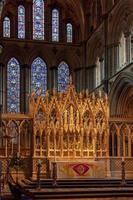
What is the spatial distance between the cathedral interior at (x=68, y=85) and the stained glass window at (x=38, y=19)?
7 centimetres

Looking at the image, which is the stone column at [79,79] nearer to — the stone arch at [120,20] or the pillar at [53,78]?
the pillar at [53,78]

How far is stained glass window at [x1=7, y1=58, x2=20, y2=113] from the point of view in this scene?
3262cm

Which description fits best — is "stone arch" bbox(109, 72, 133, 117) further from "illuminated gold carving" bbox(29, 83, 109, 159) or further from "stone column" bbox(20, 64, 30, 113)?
"stone column" bbox(20, 64, 30, 113)

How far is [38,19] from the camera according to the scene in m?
Answer: 34.3

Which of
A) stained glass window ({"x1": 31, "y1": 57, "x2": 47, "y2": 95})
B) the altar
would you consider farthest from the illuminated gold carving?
stained glass window ({"x1": 31, "y1": 57, "x2": 47, "y2": 95})

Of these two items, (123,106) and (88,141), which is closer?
(88,141)

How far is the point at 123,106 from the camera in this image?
26969mm

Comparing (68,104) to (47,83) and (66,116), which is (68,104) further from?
(47,83)

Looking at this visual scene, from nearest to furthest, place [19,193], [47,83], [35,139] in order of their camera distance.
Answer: [19,193], [35,139], [47,83]

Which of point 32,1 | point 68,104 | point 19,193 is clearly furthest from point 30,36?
point 19,193

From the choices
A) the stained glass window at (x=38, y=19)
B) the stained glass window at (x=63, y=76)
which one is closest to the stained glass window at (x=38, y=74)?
the stained glass window at (x=63, y=76)

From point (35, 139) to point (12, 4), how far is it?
55.4ft

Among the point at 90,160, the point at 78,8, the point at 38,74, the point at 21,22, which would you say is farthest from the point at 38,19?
the point at 90,160

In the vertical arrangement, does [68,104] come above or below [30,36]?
below
